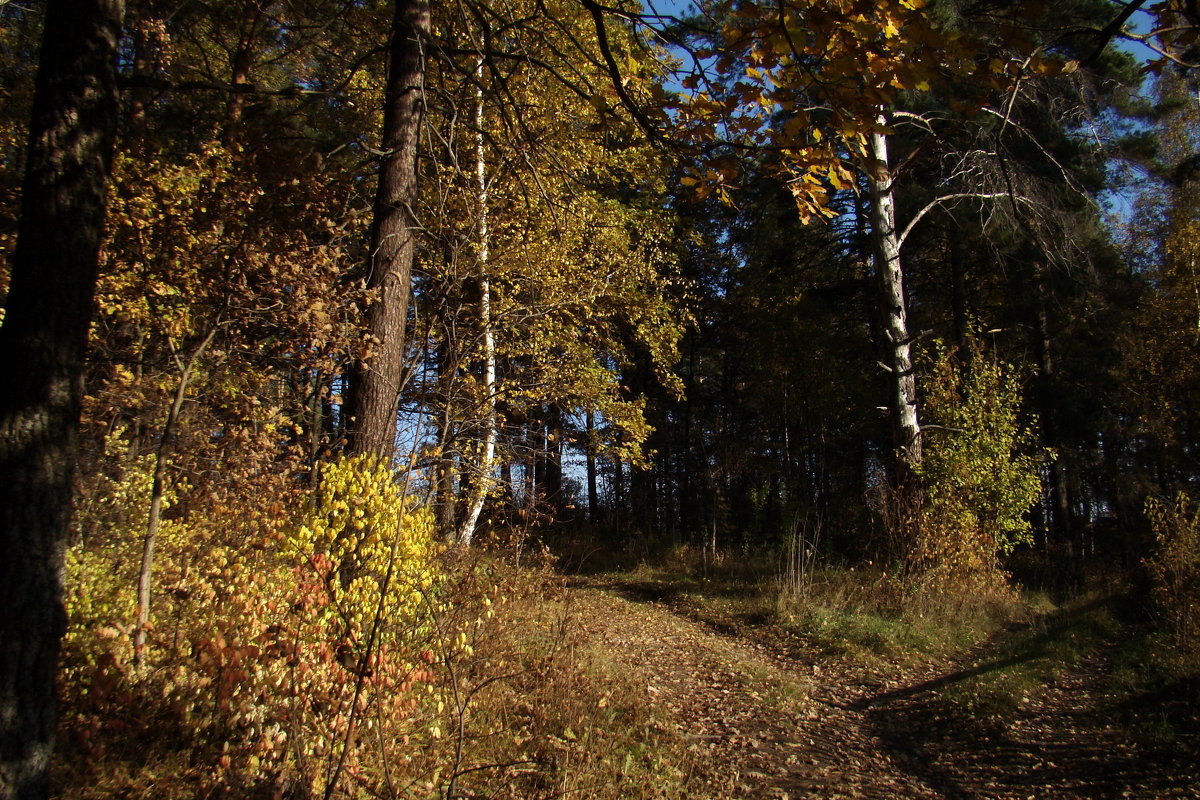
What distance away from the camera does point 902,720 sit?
18.1ft

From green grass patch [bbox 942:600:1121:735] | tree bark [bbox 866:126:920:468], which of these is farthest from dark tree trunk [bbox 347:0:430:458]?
tree bark [bbox 866:126:920:468]

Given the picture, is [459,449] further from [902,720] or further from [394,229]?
[902,720]

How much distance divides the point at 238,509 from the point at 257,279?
5.79 feet

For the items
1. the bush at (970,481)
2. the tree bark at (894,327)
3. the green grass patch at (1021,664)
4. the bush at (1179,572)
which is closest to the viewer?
the green grass patch at (1021,664)

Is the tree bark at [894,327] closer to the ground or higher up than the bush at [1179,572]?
higher up

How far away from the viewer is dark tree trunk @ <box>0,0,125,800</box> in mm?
2232

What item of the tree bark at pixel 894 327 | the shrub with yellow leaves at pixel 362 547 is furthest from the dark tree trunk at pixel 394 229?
the tree bark at pixel 894 327

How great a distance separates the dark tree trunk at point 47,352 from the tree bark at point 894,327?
9734mm

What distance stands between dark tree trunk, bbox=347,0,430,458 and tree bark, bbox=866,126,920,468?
7386 millimetres

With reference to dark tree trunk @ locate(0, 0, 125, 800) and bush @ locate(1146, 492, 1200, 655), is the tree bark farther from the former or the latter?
dark tree trunk @ locate(0, 0, 125, 800)

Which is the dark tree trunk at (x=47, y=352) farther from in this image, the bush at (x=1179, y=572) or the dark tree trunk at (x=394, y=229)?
the bush at (x=1179, y=572)

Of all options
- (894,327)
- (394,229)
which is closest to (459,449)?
(394,229)

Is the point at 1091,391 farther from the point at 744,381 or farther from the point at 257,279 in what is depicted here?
the point at 257,279

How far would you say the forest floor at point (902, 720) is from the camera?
14.4 feet
